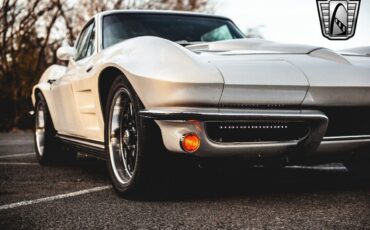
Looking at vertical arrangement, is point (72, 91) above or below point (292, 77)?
below

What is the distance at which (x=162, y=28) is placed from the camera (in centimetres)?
427

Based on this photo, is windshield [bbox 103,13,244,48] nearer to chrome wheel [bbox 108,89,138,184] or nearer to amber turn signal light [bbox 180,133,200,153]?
chrome wheel [bbox 108,89,138,184]

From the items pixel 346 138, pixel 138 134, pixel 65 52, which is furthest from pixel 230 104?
pixel 65 52

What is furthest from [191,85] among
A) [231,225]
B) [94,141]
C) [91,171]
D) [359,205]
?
[91,171]

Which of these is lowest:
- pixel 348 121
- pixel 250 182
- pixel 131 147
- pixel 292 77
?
pixel 250 182

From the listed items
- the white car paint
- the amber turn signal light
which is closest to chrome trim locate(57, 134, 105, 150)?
the white car paint

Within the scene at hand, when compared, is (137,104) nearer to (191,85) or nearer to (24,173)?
(191,85)

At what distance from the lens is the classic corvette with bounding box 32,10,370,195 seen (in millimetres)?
2578

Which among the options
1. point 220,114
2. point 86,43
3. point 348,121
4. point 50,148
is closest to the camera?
point 220,114

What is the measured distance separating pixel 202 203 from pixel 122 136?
0.75m

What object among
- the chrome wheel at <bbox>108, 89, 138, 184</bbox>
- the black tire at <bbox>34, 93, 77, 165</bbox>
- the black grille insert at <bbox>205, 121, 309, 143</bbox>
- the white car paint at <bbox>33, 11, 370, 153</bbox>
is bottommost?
the black tire at <bbox>34, 93, 77, 165</bbox>

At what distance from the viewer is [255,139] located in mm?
2650

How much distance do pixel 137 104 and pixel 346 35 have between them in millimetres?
3127

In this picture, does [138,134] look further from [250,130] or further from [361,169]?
[361,169]
